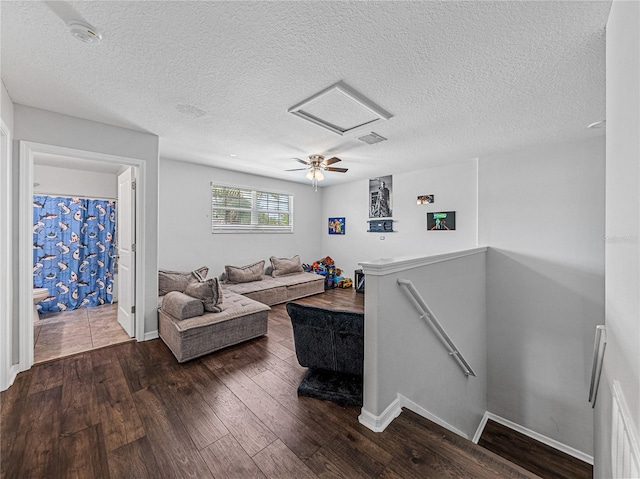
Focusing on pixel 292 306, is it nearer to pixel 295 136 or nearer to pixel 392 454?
pixel 392 454

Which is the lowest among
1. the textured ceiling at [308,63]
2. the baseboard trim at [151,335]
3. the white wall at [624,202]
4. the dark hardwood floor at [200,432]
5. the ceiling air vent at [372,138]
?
the dark hardwood floor at [200,432]

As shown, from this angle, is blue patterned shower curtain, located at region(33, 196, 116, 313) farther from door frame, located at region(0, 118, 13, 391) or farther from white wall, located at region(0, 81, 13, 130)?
white wall, located at region(0, 81, 13, 130)

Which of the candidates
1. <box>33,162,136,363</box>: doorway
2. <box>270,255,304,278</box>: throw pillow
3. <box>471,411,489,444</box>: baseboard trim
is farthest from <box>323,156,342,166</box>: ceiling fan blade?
<box>471,411,489,444</box>: baseboard trim

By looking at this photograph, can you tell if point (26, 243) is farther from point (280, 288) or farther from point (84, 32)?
point (280, 288)

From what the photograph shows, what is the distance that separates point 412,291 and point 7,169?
3.72 metres

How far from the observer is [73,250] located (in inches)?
189

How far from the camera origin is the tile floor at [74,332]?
3044 mm

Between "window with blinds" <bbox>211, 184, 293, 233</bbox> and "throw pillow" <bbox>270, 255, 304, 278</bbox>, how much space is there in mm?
735

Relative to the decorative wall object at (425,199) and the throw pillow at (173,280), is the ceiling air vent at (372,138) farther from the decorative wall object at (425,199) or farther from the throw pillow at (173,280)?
the throw pillow at (173,280)

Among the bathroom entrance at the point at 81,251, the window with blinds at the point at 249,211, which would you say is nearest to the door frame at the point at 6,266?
the bathroom entrance at the point at 81,251

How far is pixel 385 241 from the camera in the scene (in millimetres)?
5941

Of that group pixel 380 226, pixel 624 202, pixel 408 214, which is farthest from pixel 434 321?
pixel 380 226

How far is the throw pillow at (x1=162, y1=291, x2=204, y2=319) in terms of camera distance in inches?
117

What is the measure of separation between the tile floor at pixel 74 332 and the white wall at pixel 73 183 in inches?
84.1
